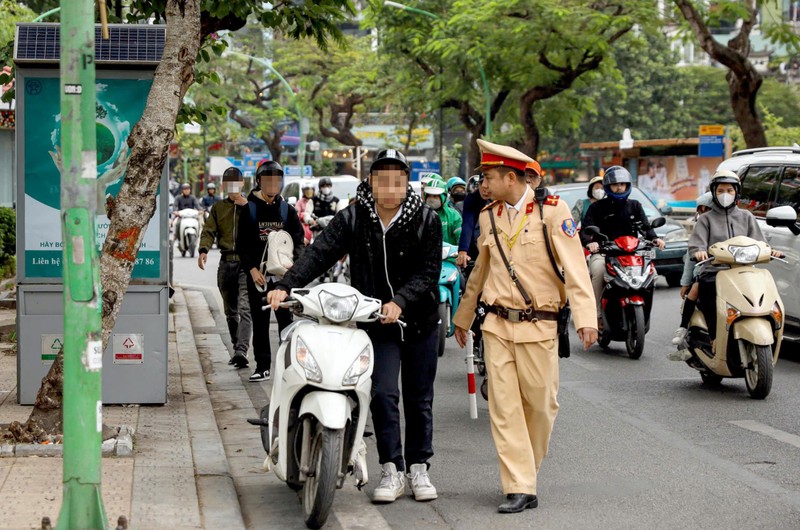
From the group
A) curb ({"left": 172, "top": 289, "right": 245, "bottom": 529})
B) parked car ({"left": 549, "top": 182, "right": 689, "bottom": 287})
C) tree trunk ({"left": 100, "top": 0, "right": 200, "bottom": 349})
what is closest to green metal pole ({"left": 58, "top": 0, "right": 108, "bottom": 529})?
curb ({"left": 172, "top": 289, "right": 245, "bottom": 529})

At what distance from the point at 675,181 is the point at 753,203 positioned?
22.5 metres

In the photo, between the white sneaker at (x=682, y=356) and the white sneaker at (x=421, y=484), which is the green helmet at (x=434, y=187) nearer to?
the white sneaker at (x=682, y=356)

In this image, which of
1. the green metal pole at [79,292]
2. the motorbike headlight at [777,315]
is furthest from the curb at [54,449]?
A: the motorbike headlight at [777,315]

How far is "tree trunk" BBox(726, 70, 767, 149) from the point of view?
21214 millimetres

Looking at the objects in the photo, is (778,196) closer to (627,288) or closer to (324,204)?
(627,288)

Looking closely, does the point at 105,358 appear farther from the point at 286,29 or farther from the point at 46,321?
the point at 286,29

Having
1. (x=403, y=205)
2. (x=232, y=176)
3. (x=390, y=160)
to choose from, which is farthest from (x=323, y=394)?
(x=232, y=176)

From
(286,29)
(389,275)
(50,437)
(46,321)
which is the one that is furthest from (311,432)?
(286,29)

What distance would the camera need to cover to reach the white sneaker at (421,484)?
626 cm

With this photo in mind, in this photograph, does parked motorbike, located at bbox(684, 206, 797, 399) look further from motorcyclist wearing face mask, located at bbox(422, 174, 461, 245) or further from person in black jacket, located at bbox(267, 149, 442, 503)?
person in black jacket, located at bbox(267, 149, 442, 503)

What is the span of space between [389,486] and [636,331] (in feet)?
19.3

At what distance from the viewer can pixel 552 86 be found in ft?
96.4

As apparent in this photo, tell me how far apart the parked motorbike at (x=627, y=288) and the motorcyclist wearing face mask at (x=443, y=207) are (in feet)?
4.24

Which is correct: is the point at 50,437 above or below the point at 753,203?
below
